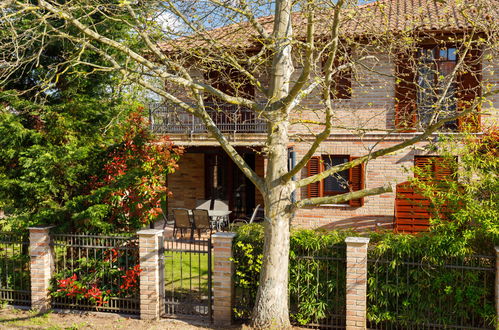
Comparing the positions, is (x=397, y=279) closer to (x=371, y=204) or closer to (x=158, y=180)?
(x=158, y=180)

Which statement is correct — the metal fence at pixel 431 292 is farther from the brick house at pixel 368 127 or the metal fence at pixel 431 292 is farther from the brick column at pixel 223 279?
the brick house at pixel 368 127

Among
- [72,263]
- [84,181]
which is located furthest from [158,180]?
[72,263]

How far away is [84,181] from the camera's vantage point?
8820 millimetres

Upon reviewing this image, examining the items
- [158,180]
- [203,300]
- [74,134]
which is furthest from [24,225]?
[203,300]

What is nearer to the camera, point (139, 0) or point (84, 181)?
point (139, 0)

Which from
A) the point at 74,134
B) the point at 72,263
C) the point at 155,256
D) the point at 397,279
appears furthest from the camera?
the point at 74,134

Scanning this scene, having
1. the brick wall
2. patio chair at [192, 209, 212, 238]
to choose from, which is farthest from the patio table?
the brick wall

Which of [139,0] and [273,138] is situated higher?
[139,0]

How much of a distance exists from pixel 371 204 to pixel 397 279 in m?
6.96

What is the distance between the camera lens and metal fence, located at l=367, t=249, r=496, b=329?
21.8 ft

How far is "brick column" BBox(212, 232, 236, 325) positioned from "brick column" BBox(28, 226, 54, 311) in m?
3.25

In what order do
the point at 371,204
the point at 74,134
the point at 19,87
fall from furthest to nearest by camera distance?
the point at 371,204 → the point at 19,87 → the point at 74,134

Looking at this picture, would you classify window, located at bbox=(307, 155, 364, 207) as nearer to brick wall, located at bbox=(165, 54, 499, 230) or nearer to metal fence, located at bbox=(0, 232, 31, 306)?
brick wall, located at bbox=(165, 54, 499, 230)

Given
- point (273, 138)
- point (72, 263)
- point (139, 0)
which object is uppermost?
point (139, 0)
